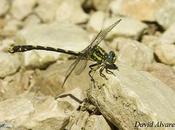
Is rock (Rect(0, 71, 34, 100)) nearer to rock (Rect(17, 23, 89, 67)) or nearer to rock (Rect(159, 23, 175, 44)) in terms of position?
rock (Rect(17, 23, 89, 67))

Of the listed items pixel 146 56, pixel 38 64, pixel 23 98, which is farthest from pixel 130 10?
pixel 23 98

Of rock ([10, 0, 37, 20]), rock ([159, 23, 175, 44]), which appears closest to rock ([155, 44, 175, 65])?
rock ([159, 23, 175, 44])

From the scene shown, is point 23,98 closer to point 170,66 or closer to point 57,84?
point 57,84

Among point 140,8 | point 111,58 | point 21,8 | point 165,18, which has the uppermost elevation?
point 21,8

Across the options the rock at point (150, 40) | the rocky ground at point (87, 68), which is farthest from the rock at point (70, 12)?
the rock at point (150, 40)

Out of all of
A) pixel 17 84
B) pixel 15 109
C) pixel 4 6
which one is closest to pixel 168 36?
→ pixel 17 84

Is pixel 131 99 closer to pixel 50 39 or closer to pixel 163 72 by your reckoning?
pixel 163 72
